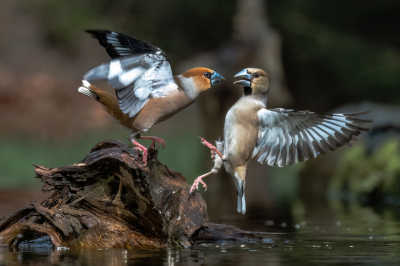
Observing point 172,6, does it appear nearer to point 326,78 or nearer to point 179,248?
point 326,78

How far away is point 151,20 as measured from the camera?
22.9 metres

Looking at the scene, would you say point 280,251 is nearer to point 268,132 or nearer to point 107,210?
point 268,132

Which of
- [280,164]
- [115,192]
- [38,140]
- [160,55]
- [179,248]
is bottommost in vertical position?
[179,248]

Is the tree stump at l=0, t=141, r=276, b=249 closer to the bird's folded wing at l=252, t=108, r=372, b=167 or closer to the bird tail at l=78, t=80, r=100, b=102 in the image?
the bird tail at l=78, t=80, r=100, b=102

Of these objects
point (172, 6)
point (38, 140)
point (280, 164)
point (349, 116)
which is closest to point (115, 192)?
point (280, 164)

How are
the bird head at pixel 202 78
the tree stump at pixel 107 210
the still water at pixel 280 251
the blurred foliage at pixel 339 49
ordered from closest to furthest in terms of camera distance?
1. the still water at pixel 280 251
2. the tree stump at pixel 107 210
3. the bird head at pixel 202 78
4. the blurred foliage at pixel 339 49

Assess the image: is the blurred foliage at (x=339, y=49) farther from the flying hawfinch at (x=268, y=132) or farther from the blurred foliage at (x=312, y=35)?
the flying hawfinch at (x=268, y=132)

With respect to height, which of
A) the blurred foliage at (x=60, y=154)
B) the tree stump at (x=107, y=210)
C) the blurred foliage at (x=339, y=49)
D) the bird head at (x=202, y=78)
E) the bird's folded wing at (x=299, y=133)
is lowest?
the tree stump at (x=107, y=210)

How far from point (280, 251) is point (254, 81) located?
6.39 feet

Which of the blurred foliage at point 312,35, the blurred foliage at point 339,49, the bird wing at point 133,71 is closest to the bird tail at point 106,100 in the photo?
the bird wing at point 133,71

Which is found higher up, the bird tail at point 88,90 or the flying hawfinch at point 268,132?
the bird tail at point 88,90

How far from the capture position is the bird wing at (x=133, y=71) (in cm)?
492

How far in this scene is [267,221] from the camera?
753 centimetres

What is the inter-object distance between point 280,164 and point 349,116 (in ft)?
3.14
